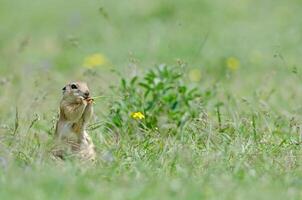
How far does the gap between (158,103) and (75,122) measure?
1.27 metres

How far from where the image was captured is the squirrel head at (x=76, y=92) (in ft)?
18.7

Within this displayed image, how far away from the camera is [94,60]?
9578mm

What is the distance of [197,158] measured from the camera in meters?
5.63

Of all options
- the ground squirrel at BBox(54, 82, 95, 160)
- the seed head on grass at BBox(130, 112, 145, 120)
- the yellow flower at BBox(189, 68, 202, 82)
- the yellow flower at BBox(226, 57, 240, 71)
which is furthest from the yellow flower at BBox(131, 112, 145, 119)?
the yellow flower at BBox(226, 57, 240, 71)

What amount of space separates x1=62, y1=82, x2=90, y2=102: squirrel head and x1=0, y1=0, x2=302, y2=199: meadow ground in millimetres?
318

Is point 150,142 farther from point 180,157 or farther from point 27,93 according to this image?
point 27,93

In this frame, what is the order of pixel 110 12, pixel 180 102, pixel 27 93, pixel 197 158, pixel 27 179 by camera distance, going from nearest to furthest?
pixel 27 179, pixel 197 158, pixel 180 102, pixel 27 93, pixel 110 12

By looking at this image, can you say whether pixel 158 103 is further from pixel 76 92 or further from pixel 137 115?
pixel 76 92

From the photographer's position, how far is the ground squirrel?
5680mm

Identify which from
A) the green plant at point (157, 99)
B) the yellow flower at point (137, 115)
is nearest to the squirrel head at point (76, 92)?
the yellow flower at point (137, 115)

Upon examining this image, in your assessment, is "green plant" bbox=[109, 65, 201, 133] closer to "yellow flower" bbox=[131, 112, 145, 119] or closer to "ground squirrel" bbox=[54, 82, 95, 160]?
"yellow flower" bbox=[131, 112, 145, 119]

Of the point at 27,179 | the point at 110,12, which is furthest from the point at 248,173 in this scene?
the point at 110,12

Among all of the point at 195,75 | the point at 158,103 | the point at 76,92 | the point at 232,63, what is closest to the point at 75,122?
the point at 76,92

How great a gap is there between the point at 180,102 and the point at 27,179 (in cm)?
228
